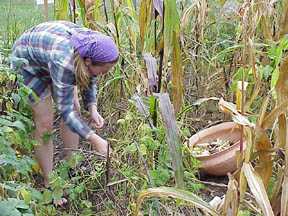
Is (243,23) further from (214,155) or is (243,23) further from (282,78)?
(282,78)

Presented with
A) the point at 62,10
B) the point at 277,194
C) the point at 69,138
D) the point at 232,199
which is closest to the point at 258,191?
the point at 232,199

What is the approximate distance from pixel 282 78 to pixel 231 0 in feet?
5.90

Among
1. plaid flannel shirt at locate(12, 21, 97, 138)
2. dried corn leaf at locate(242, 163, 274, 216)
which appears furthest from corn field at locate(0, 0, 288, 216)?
plaid flannel shirt at locate(12, 21, 97, 138)

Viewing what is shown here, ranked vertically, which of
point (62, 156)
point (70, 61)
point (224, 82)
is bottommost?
point (62, 156)

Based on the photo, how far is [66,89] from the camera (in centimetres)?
253

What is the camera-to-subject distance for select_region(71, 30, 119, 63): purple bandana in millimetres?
2484

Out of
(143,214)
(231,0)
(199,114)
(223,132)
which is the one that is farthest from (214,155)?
Answer: (231,0)

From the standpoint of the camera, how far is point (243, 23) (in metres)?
2.75

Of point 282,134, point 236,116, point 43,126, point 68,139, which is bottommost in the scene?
point 68,139

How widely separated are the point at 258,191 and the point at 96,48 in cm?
111

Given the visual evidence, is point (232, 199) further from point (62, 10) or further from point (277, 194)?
point (62, 10)

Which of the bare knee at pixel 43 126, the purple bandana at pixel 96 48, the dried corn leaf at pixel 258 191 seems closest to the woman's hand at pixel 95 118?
the bare knee at pixel 43 126

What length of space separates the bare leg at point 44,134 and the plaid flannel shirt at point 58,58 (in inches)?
3.8

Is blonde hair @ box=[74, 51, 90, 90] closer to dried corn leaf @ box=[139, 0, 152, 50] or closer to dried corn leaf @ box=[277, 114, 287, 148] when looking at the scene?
dried corn leaf @ box=[139, 0, 152, 50]
